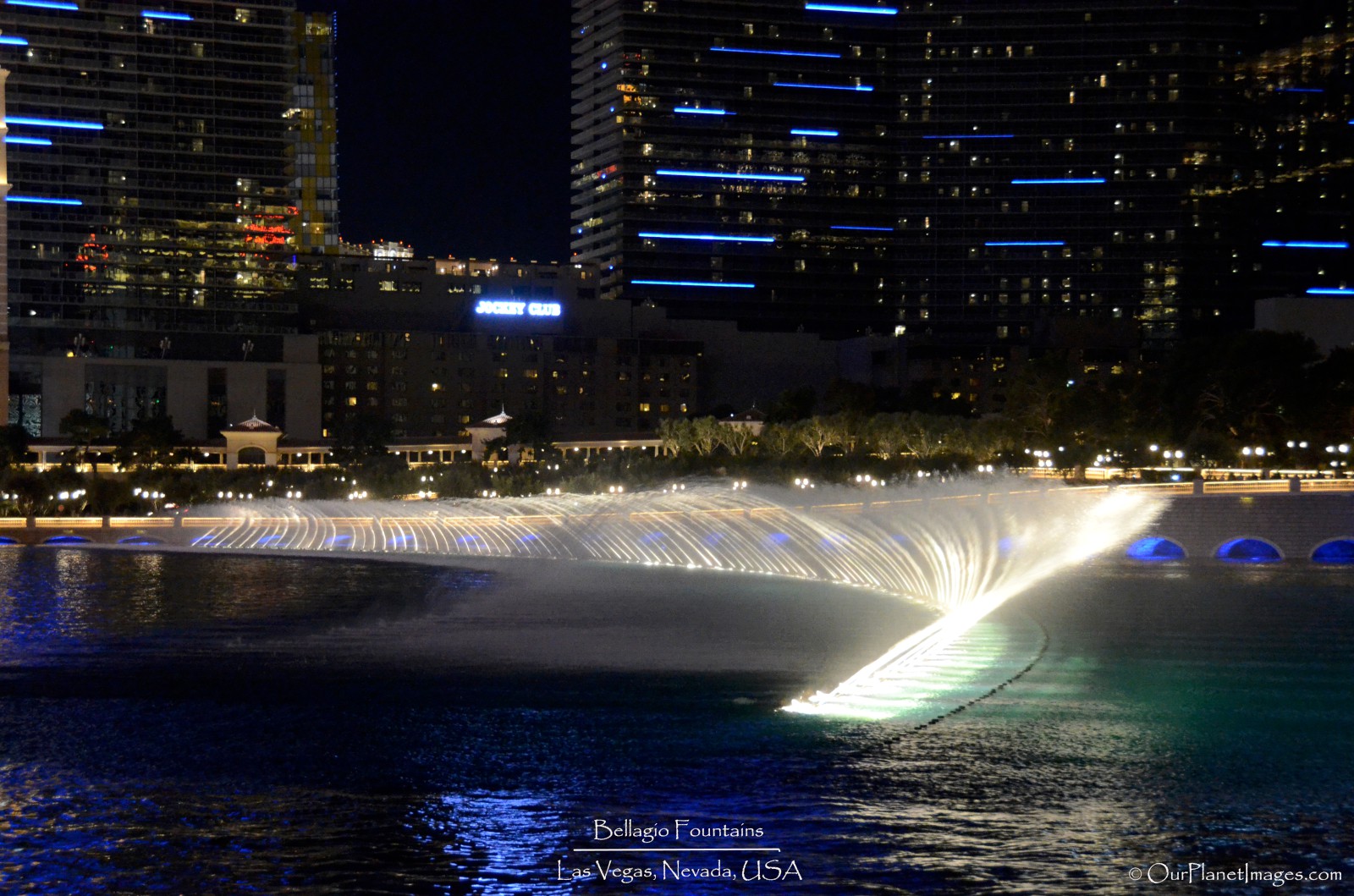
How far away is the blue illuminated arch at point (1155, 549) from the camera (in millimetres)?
70625

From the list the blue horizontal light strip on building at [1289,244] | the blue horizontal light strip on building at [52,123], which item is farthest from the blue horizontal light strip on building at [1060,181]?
the blue horizontal light strip on building at [52,123]

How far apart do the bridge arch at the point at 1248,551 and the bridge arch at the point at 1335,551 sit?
1703 mm

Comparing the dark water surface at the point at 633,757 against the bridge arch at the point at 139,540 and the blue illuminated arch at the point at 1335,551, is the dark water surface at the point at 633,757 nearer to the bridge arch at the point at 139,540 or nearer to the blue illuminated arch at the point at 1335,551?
the blue illuminated arch at the point at 1335,551

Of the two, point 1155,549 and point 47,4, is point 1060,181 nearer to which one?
point 47,4

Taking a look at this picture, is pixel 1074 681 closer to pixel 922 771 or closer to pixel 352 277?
pixel 922 771

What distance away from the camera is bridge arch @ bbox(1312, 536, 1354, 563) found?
6856cm

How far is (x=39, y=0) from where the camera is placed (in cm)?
15550

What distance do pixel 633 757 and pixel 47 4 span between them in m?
154

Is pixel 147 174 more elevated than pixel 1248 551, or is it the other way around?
pixel 147 174

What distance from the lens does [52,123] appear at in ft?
513

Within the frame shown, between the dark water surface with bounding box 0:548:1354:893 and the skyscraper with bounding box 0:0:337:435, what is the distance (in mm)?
122185

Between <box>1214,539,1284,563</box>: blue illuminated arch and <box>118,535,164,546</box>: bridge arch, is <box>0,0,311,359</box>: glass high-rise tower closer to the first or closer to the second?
<box>118,535,164,546</box>: bridge arch

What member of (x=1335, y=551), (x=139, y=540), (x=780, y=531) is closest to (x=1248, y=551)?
(x=1335, y=551)

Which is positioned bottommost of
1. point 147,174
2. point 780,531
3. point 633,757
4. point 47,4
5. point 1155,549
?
point 633,757
